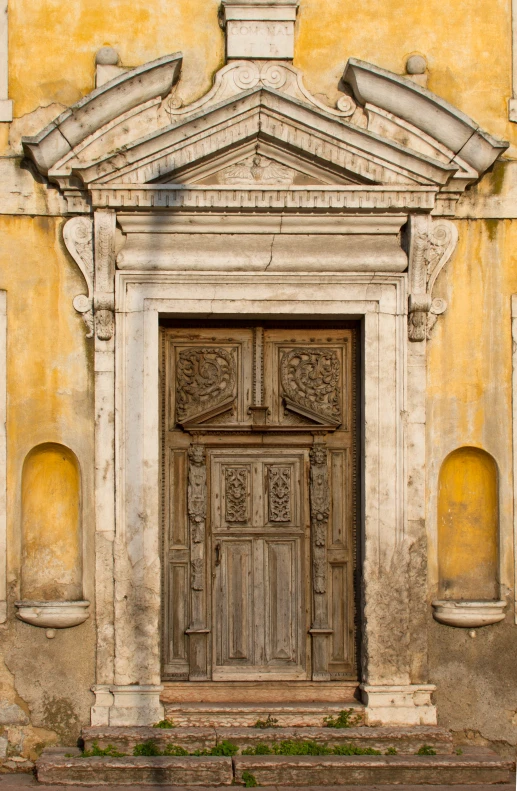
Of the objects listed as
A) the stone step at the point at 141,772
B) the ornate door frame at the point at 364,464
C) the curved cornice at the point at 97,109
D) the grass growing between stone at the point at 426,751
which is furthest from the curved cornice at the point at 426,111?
the stone step at the point at 141,772

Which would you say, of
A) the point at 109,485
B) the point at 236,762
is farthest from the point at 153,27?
the point at 236,762

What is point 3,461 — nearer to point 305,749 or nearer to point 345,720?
point 305,749

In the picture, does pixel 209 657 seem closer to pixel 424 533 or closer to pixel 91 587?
pixel 91 587

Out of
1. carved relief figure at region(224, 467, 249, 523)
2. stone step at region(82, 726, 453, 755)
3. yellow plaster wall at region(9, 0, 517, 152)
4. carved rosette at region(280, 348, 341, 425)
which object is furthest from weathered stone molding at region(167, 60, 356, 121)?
stone step at region(82, 726, 453, 755)

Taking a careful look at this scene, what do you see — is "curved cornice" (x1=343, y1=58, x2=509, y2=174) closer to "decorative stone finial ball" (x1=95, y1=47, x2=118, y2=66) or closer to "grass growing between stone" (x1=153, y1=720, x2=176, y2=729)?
"decorative stone finial ball" (x1=95, y1=47, x2=118, y2=66)

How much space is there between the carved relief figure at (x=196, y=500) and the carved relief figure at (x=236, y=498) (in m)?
0.17

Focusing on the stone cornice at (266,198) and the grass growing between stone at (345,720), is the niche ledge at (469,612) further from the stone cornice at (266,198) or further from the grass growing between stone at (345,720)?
the stone cornice at (266,198)

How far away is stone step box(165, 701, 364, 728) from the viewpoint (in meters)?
8.12

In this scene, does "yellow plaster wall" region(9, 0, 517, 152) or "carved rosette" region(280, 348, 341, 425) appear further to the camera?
"carved rosette" region(280, 348, 341, 425)

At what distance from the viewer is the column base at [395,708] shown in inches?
321

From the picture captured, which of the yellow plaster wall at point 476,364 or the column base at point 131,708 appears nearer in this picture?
the column base at point 131,708

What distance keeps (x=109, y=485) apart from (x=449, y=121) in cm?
333

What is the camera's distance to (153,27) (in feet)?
27.8

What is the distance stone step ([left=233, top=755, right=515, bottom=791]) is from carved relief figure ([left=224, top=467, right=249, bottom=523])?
1.61 meters
